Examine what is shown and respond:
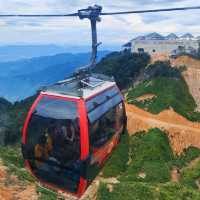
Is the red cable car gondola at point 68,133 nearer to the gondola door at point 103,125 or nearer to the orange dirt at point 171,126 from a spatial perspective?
the gondola door at point 103,125

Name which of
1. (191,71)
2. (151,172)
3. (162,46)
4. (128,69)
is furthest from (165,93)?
(162,46)

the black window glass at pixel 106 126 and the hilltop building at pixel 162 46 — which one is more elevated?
the black window glass at pixel 106 126

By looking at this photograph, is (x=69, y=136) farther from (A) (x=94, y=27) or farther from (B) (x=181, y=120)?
(B) (x=181, y=120)

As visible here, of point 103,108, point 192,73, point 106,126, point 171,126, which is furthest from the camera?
point 192,73

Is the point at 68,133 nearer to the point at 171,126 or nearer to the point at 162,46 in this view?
the point at 171,126

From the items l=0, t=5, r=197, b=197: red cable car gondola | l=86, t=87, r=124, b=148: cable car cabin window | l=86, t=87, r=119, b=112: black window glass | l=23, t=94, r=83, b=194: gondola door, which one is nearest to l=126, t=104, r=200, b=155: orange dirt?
l=86, t=87, r=124, b=148: cable car cabin window

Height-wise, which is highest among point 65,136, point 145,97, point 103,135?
point 65,136

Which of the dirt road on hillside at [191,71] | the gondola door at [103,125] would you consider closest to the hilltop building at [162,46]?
the dirt road on hillside at [191,71]

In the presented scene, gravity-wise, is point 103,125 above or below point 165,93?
above
